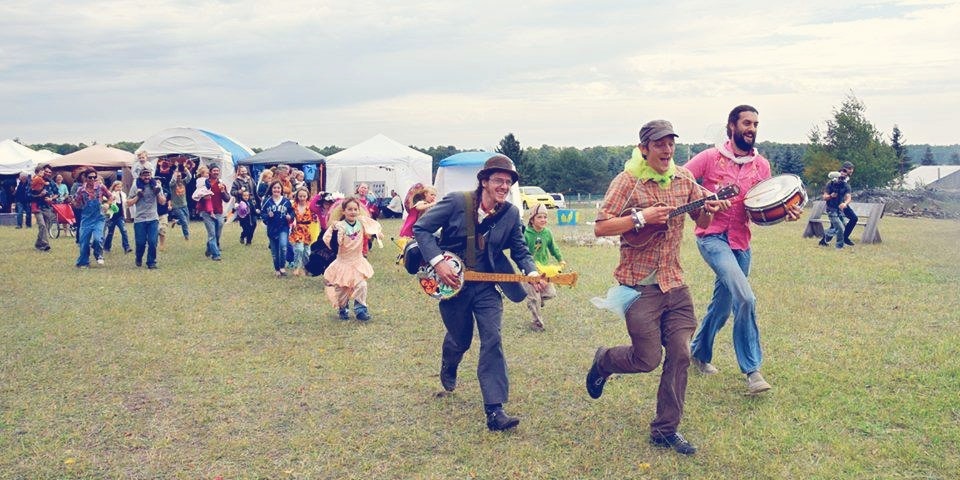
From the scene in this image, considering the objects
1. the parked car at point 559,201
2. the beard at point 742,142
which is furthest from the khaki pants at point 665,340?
the parked car at point 559,201

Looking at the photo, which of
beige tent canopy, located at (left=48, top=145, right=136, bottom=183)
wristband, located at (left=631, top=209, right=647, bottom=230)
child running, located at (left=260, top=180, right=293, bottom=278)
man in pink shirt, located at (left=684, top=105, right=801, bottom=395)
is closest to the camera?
wristband, located at (left=631, top=209, right=647, bottom=230)

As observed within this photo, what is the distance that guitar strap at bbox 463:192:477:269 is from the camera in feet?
19.1

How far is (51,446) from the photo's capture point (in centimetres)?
545

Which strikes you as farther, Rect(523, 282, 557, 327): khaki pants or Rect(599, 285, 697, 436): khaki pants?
Rect(523, 282, 557, 327): khaki pants

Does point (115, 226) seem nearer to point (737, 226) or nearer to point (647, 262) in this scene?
point (737, 226)

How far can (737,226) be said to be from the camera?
6305 millimetres

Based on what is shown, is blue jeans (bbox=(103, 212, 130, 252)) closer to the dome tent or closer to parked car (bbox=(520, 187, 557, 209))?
the dome tent

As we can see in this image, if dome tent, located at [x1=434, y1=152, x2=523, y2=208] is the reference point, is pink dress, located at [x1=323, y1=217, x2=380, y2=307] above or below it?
below

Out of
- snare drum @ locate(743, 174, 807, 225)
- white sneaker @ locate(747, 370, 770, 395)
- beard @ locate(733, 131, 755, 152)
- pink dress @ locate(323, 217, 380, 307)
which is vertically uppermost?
beard @ locate(733, 131, 755, 152)

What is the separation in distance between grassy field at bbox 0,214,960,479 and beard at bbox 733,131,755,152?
6.32 feet

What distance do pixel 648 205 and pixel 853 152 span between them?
148 ft

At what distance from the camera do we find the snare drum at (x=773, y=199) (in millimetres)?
5867

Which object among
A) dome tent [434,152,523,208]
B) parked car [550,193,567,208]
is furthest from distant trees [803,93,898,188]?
dome tent [434,152,523,208]

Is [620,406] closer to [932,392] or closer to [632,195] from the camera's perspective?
[632,195]
